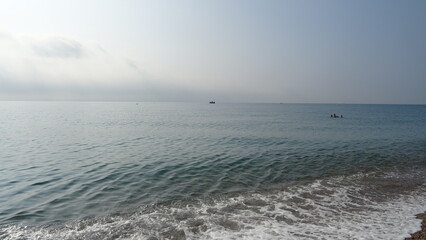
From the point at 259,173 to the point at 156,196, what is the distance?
929cm

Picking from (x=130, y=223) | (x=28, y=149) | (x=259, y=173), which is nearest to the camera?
(x=130, y=223)

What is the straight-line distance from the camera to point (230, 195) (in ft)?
50.5

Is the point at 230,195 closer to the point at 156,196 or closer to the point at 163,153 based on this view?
the point at 156,196

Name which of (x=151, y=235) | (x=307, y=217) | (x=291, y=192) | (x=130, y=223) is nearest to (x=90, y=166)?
(x=130, y=223)

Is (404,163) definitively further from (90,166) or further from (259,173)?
(90,166)

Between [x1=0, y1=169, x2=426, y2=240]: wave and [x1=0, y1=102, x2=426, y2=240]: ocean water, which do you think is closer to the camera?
[x1=0, y1=169, x2=426, y2=240]: wave

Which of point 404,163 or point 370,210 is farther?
point 404,163

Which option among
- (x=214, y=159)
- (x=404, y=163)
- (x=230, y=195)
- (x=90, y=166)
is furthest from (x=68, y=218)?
(x=404, y=163)

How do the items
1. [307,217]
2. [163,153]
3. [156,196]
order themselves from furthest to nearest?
[163,153] → [156,196] → [307,217]

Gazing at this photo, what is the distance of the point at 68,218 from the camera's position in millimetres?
12070

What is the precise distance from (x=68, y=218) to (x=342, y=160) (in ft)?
83.1

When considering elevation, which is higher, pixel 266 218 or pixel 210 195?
pixel 266 218

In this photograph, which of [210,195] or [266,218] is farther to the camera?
[210,195]

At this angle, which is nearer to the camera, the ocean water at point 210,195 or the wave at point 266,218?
the wave at point 266,218
